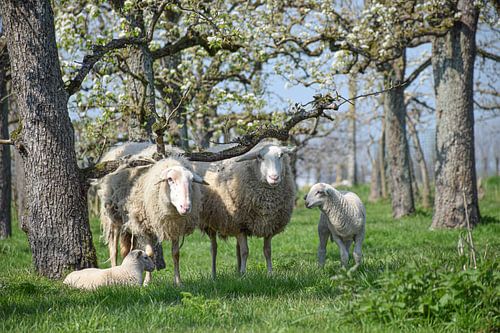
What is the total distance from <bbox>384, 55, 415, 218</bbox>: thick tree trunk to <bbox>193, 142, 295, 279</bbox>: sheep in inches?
306

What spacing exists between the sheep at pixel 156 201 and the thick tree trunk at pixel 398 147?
8.84m

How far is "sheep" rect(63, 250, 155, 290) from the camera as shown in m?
6.38

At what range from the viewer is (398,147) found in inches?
612

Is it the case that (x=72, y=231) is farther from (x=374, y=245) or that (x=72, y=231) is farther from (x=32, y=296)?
(x=374, y=245)

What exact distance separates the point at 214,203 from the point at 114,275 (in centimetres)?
201

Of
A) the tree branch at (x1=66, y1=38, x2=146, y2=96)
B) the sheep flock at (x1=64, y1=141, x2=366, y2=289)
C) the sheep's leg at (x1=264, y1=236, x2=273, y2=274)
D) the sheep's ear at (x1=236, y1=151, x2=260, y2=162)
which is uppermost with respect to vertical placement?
the tree branch at (x1=66, y1=38, x2=146, y2=96)

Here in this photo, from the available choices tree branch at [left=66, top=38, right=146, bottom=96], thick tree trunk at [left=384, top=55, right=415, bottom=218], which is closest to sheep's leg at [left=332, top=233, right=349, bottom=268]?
tree branch at [left=66, top=38, right=146, bottom=96]

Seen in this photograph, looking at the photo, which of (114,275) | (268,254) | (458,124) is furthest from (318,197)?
(458,124)

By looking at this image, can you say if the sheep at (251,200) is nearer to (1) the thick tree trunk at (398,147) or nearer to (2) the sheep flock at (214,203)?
(2) the sheep flock at (214,203)

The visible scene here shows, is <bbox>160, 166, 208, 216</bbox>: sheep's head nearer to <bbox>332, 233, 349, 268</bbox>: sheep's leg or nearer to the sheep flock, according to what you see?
the sheep flock

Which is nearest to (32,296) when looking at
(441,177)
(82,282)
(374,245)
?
(82,282)

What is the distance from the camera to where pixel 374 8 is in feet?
36.9

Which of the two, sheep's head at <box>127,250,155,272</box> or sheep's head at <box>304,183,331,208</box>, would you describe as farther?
sheep's head at <box>304,183,331,208</box>

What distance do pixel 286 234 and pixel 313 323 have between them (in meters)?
8.31
